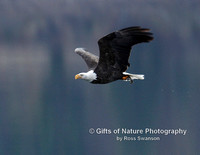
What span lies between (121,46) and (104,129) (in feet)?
6.68

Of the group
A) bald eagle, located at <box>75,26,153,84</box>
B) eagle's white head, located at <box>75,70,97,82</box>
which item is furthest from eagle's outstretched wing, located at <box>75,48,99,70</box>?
eagle's white head, located at <box>75,70,97,82</box>

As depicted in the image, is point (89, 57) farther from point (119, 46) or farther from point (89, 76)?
point (119, 46)

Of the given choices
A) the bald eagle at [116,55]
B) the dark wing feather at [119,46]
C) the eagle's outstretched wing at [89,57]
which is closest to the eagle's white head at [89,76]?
the bald eagle at [116,55]

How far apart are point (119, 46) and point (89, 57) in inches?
77.7

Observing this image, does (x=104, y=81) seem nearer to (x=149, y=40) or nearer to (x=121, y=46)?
(x=121, y=46)

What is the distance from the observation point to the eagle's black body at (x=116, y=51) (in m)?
8.02

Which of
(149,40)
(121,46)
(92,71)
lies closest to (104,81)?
(92,71)

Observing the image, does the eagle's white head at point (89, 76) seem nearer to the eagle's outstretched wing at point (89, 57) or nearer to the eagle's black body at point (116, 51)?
the eagle's black body at point (116, 51)

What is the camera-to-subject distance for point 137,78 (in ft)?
29.9

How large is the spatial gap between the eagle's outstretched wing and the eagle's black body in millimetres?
959

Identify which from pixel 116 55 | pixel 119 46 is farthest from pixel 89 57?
pixel 119 46

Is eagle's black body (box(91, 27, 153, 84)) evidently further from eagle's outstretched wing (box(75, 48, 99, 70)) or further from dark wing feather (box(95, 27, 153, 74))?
eagle's outstretched wing (box(75, 48, 99, 70))

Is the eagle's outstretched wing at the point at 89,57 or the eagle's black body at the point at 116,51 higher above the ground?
the eagle's outstretched wing at the point at 89,57

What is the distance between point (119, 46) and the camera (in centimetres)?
841
